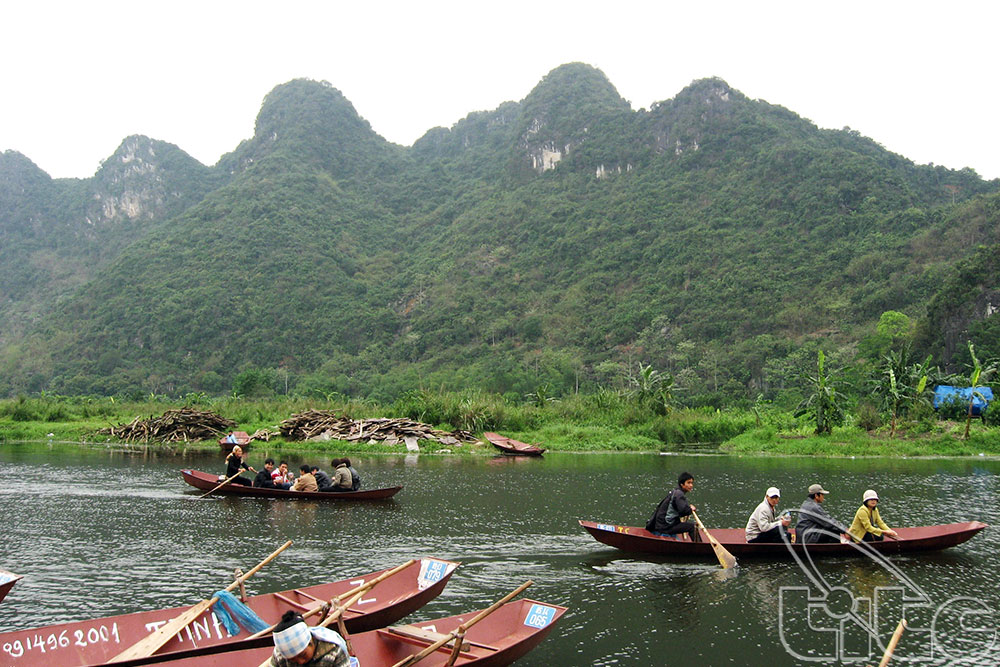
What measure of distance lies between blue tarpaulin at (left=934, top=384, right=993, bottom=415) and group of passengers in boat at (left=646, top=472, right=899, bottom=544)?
27413 millimetres

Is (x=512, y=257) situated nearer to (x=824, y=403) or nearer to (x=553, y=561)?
(x=824, y=403)

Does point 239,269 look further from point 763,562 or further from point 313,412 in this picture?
point 763,562

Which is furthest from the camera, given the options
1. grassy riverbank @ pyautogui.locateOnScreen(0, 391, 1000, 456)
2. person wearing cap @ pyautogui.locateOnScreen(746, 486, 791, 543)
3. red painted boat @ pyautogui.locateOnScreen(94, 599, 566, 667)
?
grassy riverbank @ pyautogui.locateOnScreen(0, 391, 1000, 456)

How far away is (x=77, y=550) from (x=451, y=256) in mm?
104978

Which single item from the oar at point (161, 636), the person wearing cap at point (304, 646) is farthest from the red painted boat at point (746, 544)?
the person wearing cap at point (304, 646)

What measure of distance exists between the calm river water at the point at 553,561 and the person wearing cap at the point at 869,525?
1.71ft

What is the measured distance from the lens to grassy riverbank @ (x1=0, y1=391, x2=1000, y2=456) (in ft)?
108

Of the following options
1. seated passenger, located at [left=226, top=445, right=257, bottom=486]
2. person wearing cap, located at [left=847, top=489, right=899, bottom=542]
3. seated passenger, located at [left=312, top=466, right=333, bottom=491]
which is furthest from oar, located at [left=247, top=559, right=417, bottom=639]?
seated passenger, located at [left=226, top=445, right=257, bottom=486]

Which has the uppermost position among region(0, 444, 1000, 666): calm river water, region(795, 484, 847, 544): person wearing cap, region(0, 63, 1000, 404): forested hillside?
region(0, 63, 1000, 404): forested hillside

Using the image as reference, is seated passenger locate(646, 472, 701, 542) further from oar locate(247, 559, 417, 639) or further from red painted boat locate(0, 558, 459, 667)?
oar locate(247, 559, 417, 639)

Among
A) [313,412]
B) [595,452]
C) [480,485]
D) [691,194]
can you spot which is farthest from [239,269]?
[480,485]

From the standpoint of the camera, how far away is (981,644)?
9.30 meters

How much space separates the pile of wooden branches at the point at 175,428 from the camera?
115ft

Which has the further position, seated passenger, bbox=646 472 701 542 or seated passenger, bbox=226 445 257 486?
seated passenger, bbox=226 445 257 486
